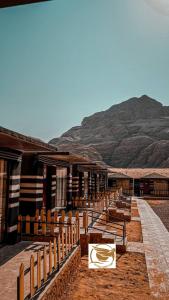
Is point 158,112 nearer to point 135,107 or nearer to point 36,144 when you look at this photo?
point 135,107

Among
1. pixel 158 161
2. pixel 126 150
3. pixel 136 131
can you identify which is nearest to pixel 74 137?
pixel 136 131

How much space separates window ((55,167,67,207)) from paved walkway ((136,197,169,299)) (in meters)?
5.37

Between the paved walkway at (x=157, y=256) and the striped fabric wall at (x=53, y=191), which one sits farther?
the striped fabric wall at (x=53, y=191)

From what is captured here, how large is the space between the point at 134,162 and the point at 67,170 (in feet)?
280

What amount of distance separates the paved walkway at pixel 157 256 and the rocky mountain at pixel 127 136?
76.1 m

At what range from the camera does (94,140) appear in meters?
127

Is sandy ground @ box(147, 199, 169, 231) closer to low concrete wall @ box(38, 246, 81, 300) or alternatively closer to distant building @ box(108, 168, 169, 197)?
distant building @ box(108, 168, 169, 197)

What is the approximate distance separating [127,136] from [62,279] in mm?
117787

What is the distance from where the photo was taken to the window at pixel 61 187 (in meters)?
16.4

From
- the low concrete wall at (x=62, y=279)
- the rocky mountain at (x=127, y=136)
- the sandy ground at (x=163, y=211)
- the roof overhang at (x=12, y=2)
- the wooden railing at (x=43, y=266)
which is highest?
the rocky mountain at (x=127, y=136)

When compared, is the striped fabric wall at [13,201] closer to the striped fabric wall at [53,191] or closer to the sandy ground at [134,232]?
the striped fabric wall at [53,191]

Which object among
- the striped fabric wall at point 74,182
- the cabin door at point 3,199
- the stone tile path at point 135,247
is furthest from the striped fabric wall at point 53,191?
the cabin door at point 3,199

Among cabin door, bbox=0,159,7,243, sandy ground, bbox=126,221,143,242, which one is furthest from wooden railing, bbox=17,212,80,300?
sandy ground, bbox=126,221,143,242

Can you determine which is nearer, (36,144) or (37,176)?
(36,144)
